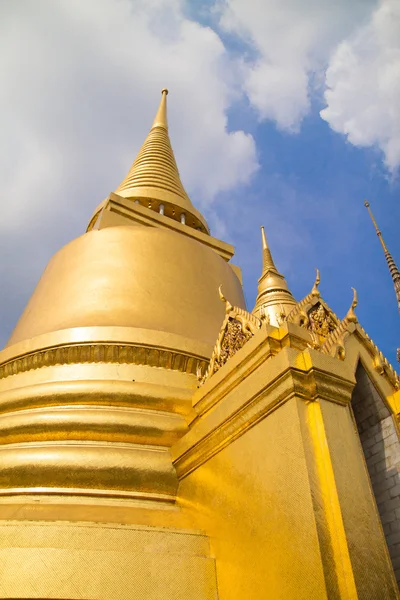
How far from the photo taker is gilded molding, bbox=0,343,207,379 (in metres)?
4.13

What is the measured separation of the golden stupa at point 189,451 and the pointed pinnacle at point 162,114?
6.79 metres

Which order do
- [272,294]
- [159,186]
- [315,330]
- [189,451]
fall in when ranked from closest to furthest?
[189,451] < [315,330] < [159,186] < [272,294]

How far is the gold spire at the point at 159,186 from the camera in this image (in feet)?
25.5

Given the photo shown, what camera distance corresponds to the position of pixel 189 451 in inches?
128

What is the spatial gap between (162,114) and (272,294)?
5.56 m

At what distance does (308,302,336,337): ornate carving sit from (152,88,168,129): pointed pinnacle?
8562mm

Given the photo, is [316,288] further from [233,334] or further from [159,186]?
[159,186]

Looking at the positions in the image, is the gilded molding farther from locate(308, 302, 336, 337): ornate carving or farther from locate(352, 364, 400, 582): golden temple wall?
locate(352, 364, 400, 582): golden temple wall

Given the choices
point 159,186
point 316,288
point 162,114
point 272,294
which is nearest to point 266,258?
point 272,294

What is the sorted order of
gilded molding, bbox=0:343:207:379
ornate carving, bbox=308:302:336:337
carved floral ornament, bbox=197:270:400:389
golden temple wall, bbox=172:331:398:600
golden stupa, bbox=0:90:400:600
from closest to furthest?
golden temple wall, bbox=172:331:398:600, golden stupa, bbox=0:90:400:600, carved floral ornament, bbox=197:270:400:389, ornate carving, bbox=308:302:336:337, gilded molding, bbox=0:343:207:379

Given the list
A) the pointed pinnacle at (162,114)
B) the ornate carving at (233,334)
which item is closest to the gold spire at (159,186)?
the pointed pinnacle at (162,114)

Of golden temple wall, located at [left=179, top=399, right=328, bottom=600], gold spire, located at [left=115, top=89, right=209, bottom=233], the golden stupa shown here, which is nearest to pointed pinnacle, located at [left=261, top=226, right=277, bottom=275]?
gold spire, located at [left=115, top=89, right=209, bottom=233]

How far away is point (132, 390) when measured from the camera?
150 inches

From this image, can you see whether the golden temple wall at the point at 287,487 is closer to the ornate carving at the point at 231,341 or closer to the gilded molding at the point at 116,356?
the ornate carving at the point at 231,341
